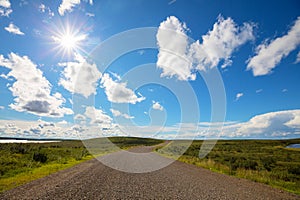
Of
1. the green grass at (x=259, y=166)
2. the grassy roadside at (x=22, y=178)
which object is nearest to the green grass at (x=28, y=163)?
the grassy roadside at (x=22, y=178)

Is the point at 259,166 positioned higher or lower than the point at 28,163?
lower

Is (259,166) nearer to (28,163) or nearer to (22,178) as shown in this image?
(22,178)

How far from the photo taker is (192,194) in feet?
24.3

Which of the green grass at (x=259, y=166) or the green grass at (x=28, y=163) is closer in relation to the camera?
the green grass at (x=28, y=163)

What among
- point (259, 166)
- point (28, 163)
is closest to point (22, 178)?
point (28, 163)

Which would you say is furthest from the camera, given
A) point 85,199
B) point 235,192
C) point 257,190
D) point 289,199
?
point 257,190

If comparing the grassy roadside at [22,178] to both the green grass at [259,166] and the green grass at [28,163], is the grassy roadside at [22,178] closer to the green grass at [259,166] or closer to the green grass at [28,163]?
the green grass at [28,163]

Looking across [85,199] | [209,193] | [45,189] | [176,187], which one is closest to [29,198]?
[45,189]

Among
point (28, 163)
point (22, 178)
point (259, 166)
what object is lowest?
point (22, 178)

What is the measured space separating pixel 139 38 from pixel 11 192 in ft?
137

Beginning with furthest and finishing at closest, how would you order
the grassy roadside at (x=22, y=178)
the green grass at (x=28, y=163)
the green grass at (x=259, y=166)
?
1. the green grass at (x=259, y=166)
2. the green grass at (x=28, y=163)
3. the grassy roadside at (x=22, y=178)

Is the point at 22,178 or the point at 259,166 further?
the point at 259,166

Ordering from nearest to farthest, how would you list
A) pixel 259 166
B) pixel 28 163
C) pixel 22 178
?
pixel 22 178, pixel 28 163, pixel 259 166

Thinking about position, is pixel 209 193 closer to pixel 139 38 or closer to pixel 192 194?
pixel 192 194
